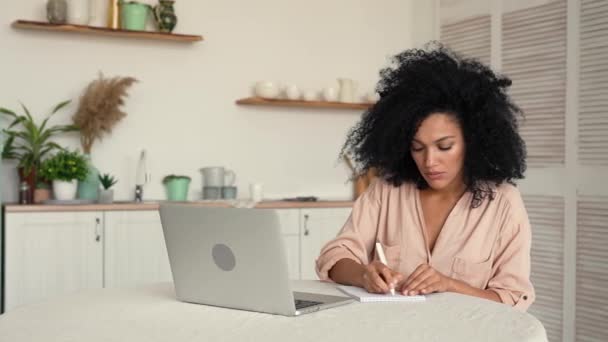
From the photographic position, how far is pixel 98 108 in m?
4.20

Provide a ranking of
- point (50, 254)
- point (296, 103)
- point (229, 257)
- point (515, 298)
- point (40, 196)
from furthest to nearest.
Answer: point (296, 103) → point (40, 196) → point (50, 254) → point (515, 298) → point (229, 257)

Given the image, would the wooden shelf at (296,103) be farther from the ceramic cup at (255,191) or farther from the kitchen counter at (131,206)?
the kitchen counter at (131,206)

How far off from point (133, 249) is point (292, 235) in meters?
0.91

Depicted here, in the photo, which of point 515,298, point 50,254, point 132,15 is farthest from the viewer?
point 132,15

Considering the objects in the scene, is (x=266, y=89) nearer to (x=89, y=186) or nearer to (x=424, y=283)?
(x=89, y=186)

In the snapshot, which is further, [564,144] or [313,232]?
[313,232]

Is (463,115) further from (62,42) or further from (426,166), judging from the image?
(62,42)

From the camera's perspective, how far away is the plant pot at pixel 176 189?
4461 mm

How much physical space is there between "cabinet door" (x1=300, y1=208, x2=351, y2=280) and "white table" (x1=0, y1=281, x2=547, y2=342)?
2.61 m

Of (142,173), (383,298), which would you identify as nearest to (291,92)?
(142,173)

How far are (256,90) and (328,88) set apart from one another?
1.54ft

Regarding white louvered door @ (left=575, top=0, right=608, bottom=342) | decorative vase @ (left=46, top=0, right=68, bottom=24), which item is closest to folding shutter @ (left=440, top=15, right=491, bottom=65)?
white louvered door @ (left=575, top=0, right=608, bottom=342)

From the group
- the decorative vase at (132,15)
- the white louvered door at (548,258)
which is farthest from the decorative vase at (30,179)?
the white louvered door at (548,258)

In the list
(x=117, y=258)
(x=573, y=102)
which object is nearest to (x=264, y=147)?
(x=117, y=258)
